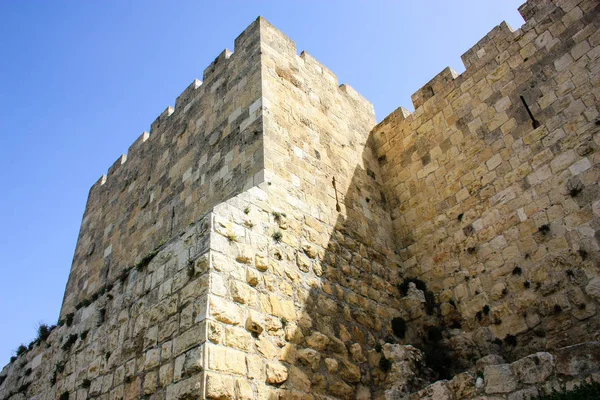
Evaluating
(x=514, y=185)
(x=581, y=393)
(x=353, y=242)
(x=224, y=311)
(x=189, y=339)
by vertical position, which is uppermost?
(x=514, y=185)

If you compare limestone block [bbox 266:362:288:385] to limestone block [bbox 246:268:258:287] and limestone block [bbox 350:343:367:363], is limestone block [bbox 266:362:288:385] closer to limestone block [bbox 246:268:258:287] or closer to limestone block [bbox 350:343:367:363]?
limestone block [bbox 246:268:258:287]

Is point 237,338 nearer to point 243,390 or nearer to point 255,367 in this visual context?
point 255,367

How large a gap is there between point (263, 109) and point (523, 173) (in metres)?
3.80

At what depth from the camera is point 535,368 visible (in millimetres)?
4215

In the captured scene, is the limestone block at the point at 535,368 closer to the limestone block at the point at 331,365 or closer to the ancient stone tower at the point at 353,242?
the ancient stone tower at the point at 353,242

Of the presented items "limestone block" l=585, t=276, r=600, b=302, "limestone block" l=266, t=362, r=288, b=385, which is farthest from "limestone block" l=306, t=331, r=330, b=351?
"limestone block" l=585, t=276, r=600, b=302

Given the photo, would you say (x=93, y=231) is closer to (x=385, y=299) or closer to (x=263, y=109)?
(x=263, y=109)

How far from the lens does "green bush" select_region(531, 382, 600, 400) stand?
375cm

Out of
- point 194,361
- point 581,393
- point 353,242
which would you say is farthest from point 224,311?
point 581,393

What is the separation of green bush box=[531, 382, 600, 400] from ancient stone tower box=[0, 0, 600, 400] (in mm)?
116

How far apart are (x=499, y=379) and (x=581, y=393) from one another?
2.35ft

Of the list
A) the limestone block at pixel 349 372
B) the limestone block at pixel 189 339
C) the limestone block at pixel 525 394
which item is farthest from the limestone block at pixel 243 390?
the limestone block at pixel 525 394

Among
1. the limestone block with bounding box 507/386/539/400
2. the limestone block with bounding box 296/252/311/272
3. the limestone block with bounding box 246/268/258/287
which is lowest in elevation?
the limestone block with bounding box 507/386/539/400

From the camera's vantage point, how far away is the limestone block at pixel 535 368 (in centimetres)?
415
